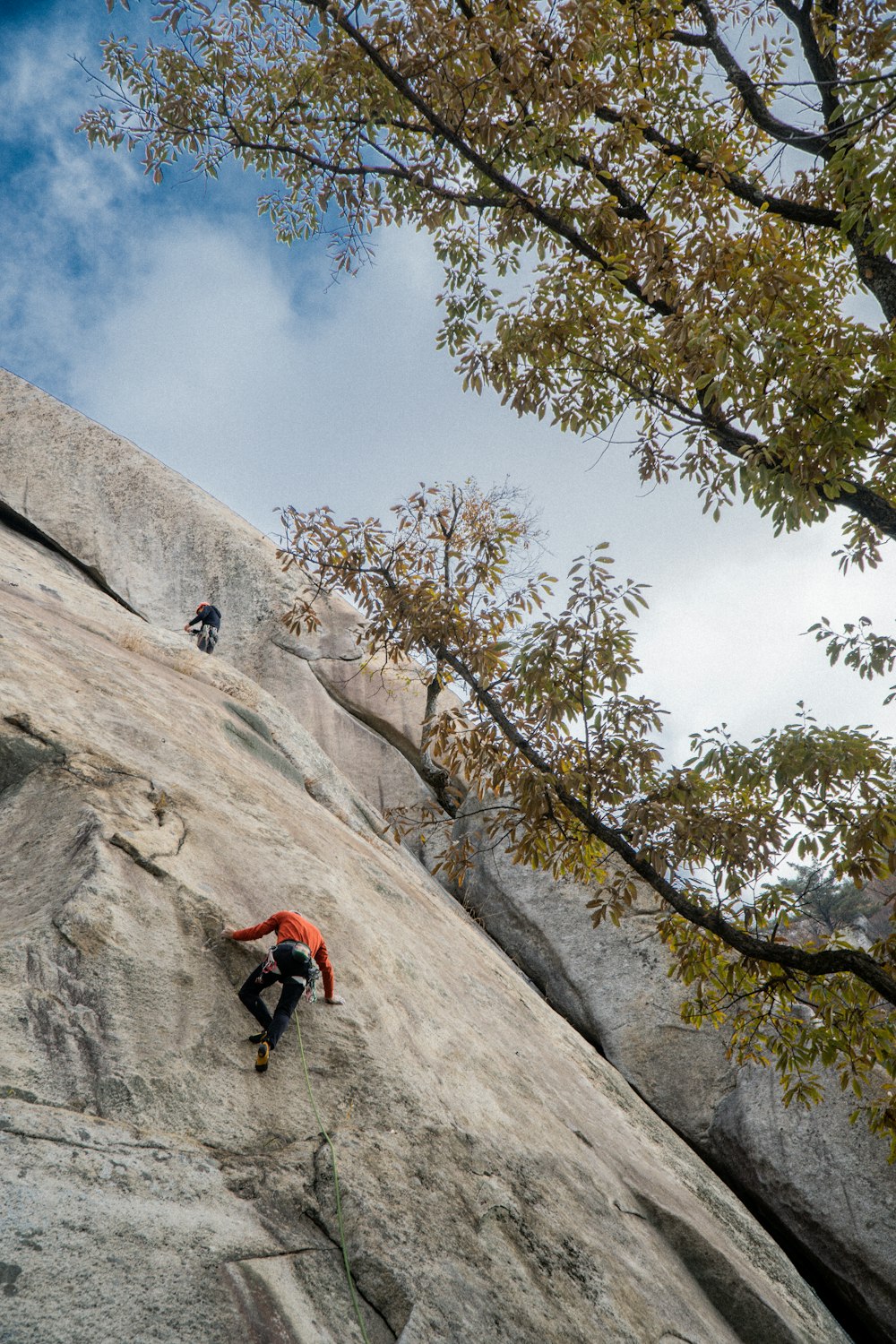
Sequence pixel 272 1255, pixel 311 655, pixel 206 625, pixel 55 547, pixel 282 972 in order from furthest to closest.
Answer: pixel 311 655 → pixel 55 547 → pixel 206 625 → pixel 282 972 → pixel 272 1255

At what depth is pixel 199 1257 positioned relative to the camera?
3.83 metres

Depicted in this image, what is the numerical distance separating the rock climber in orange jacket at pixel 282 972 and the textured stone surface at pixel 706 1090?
199 inches

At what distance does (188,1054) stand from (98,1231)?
4.81 ft

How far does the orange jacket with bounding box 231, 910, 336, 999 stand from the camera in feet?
20.3

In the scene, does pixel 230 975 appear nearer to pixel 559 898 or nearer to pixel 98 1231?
pixel 98 1231

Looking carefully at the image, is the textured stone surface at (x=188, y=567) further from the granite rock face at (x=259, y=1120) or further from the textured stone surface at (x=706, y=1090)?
the granite rock face at (x=259, y=1120)

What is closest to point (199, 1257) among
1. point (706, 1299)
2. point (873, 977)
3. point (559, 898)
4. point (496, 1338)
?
point (496, 1338)

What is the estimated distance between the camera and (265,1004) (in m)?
5.99

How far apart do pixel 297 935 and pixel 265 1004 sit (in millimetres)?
543

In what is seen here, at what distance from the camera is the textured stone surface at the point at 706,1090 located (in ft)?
32.0

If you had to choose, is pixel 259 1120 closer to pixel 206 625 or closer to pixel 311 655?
pixel 206 625

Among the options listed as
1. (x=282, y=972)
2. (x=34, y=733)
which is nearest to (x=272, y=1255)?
(x=282, y=972)

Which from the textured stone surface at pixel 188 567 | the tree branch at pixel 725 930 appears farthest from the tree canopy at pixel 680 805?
the textured stone surface at pixel 188 567

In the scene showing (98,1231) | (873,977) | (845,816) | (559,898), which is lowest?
(98,1231)
